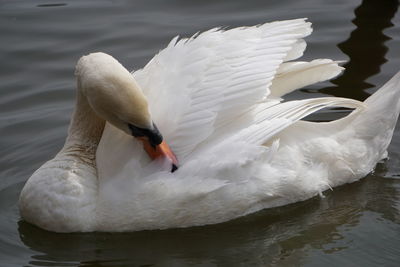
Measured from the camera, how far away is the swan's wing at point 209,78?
660cm

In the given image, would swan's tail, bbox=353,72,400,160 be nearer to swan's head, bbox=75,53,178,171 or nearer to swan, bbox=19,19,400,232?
swan, bbox=19,19,400,232

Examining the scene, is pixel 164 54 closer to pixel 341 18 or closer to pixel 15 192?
pixel 15 192

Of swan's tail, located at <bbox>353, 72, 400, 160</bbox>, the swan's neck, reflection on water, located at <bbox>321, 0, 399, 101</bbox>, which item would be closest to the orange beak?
the swan's neck

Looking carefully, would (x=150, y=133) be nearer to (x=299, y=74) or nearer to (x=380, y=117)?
(x=299, y=74)

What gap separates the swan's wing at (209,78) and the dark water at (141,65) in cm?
80

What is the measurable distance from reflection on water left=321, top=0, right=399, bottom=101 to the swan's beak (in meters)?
3.24

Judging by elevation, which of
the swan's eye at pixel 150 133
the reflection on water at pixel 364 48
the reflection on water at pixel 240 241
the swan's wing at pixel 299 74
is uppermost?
the swan's wing at pixel 299 74

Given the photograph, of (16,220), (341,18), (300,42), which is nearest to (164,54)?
(300,42)

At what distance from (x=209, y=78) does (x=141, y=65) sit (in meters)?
3.22

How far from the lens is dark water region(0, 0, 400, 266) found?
21.7 ft

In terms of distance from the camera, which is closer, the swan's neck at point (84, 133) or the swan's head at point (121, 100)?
the swan's head at point (121, 100)

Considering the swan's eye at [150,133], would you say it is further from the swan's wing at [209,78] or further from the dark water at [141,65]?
the dark water at [141,65]

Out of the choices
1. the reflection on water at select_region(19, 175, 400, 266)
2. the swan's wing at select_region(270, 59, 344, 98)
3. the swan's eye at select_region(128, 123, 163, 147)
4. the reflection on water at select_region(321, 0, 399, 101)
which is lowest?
the reflection on water at select_region(19, 175, 400, 266)

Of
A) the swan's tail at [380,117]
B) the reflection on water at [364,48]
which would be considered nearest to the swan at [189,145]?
the swan's tail at [380,117]
